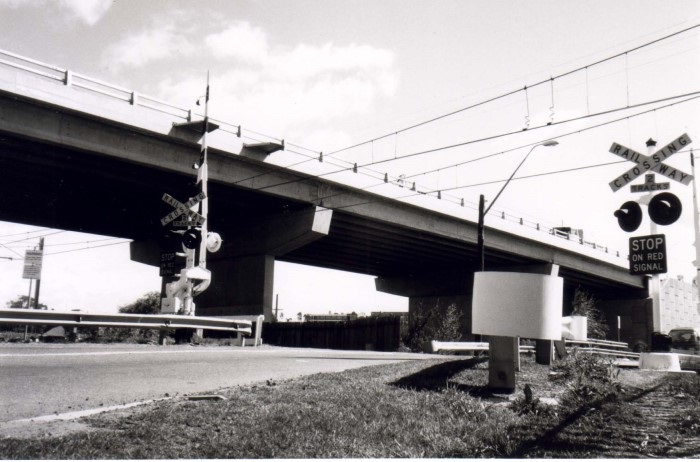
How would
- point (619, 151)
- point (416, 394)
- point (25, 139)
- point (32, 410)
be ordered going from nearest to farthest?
point (32, 410) → point (416, 394) → point (619, 151) → point (25, 139)

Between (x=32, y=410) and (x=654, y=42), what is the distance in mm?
12507

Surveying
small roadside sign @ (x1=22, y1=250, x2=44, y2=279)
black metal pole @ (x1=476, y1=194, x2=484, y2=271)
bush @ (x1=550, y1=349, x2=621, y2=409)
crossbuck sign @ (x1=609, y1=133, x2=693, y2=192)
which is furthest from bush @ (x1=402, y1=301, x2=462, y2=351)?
small roadside sign @ (x1=22, y1=250, x2=44, y2=279)

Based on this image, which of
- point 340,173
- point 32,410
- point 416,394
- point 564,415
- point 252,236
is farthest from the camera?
point 252,236

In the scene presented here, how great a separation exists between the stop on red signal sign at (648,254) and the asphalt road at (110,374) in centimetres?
616

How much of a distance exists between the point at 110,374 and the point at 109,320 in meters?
5.42

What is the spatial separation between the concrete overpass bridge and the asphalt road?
11.8 metres

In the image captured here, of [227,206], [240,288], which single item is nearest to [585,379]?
[227,206]

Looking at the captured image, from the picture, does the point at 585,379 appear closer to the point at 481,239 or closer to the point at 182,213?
the point at 182,213

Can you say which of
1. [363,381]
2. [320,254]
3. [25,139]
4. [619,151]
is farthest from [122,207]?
[619,151]

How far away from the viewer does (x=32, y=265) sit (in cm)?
5062

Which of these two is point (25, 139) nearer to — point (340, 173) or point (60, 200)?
point (60, 200)

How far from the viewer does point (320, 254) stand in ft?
158

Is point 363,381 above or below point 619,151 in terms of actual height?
below

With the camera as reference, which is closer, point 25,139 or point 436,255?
point 25,139
